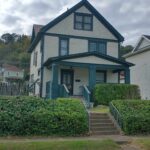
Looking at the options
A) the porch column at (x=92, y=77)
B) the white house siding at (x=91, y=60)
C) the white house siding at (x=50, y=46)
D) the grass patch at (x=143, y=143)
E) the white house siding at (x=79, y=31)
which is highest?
the white house siding at (x=79, y=31)

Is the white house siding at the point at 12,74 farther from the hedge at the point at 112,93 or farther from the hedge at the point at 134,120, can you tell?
the hedge at the point at 134,120

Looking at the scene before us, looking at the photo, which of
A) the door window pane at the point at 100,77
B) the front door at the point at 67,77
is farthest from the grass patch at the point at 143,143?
the door window pane at the point at 100,77

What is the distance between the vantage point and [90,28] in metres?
28.6

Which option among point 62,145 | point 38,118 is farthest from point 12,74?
point 62,145

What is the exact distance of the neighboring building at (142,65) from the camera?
31172mm

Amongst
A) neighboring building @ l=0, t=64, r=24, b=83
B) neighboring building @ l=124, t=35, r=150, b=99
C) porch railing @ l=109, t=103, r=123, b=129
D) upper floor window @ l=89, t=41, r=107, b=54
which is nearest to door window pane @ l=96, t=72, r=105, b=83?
upper floor window @ l=89, t=41, r=107, b=54

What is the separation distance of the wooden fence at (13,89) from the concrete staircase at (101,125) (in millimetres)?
7572

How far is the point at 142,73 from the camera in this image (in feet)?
106

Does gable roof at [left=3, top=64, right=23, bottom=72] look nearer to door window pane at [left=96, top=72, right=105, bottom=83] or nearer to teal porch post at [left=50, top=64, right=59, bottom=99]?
door window pane at [left=96, top=72, right=105, bottom=83]

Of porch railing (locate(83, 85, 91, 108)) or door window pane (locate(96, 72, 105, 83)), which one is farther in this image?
door window pane (locate(96, 72, 105, 83))

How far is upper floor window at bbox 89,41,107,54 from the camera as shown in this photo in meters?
28.4

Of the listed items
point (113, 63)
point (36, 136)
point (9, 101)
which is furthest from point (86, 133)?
point (113, 63)

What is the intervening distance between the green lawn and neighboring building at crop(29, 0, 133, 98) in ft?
41.1

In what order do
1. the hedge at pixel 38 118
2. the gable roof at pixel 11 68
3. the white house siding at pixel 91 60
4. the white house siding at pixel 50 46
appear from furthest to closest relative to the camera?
the gable roof at pixel 11 68 < the white house siding at pixel 50 46 < the white house siding at pixel 91 60 < the hedge at pixel 38 118
